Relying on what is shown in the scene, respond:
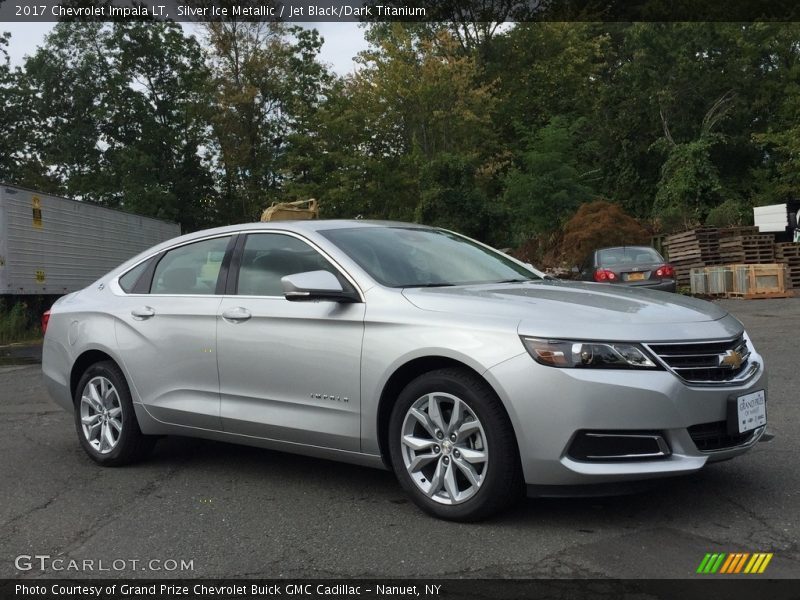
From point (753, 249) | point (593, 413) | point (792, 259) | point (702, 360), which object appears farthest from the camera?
point (753, 249)

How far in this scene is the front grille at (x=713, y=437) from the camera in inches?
162

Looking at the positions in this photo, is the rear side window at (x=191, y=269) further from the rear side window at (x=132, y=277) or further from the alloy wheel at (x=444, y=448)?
the alloy wheel at (x=444, y=448)

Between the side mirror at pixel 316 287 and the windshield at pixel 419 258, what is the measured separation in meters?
0.22

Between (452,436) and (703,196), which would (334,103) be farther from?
(452,436)

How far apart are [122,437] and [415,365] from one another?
7.92 feet

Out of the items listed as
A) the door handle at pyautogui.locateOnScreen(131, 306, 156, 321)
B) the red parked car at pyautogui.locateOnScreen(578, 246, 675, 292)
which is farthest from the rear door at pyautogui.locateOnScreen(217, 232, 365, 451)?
the red parked car at pyautogui.locateOnScreen(578, 246, 675, 292)

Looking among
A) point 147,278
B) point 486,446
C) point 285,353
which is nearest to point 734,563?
point 486,446

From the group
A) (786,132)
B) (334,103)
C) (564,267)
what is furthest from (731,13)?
(564,267)

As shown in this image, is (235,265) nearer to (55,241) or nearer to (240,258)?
(240,258)

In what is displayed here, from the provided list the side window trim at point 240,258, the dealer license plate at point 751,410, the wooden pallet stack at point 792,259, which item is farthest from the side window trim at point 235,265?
the wooden pallet stack at point 792,259

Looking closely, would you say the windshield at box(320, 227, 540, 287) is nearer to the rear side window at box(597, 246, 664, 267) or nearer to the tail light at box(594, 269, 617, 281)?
the tail light at box(594, 269, 617, 281)

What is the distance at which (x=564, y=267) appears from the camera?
25969 millimetres

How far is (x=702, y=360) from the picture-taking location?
4.18m
